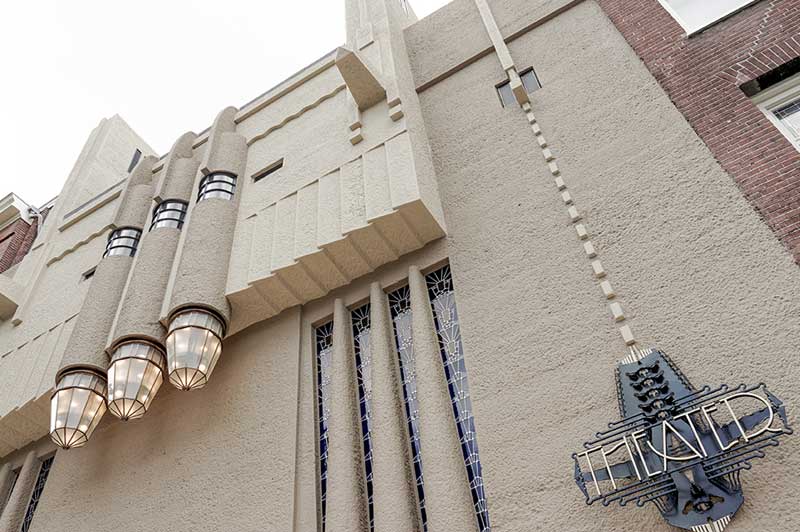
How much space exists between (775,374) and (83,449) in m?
7.95

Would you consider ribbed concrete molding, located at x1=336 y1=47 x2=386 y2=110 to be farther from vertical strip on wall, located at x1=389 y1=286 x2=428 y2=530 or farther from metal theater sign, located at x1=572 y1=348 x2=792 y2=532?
metal theater sign, located at x1=572 y1=348 x2=792 y2=532

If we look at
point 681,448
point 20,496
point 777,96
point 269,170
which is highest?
point 269,170

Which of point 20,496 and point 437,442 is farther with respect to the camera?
point 20,496

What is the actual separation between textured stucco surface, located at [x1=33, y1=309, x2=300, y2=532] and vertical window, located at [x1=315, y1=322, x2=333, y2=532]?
29cm

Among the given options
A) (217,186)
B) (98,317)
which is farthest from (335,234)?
(98,317)

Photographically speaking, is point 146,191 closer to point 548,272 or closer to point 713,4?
point 548,272

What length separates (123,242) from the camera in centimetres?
956

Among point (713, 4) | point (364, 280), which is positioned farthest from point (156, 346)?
point (713, 4)

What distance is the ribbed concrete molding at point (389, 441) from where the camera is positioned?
550 centimetres

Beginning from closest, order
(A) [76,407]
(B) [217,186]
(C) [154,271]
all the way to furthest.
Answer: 1. (A) [76,407]
2. (C) [154,271]
3. (B) [217,186]

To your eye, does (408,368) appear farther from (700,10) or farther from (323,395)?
(700,10)

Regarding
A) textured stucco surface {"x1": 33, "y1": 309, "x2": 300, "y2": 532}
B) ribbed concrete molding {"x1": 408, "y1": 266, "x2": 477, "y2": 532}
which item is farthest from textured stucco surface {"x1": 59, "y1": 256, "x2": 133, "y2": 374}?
A: ribbed concrete molding {"x1": 408, "y1": 266, "x2": 477, "y2": 532}

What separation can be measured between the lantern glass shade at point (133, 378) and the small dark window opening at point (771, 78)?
7.18 m

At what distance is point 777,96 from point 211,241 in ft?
21.9
